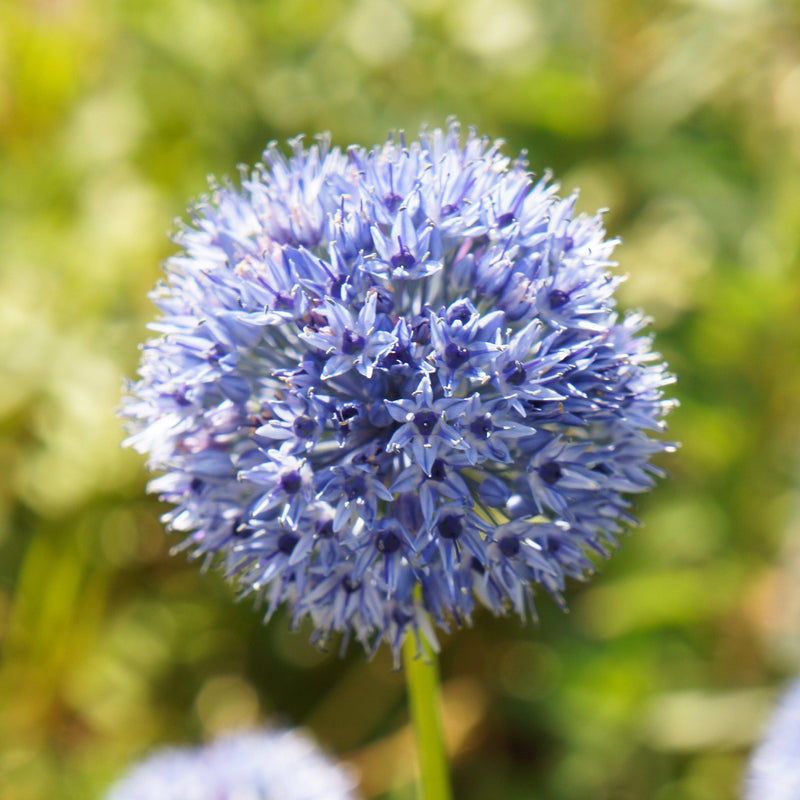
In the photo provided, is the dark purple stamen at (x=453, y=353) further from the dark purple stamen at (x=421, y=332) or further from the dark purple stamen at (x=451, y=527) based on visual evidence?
the dark purple stamen at (x=451, y=527)

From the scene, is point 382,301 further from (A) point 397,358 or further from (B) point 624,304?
(B) point 624,304

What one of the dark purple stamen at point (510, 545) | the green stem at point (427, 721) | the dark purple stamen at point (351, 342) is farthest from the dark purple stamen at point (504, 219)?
the green stem at point (427, 721)

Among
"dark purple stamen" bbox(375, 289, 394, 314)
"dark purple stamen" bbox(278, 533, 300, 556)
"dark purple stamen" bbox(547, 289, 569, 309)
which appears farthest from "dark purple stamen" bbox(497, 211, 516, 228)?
"dark purple stamen" bbox(278, 533, 300, 556)

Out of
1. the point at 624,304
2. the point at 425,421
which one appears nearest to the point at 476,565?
the point at 425,421

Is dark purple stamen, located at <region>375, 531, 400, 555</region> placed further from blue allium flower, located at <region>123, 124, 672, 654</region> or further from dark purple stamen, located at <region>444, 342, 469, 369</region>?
dark purple stamen, located at <region>444, 342, 469, 369</region>

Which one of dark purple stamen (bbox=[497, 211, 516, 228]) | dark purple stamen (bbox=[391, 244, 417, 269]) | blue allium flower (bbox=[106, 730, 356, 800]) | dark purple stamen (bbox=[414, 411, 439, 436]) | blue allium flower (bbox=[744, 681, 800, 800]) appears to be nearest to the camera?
dark purple stamen (bbox=[414, 411, 439, 436])

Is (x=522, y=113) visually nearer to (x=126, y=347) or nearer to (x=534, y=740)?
(x=126, y=347)
